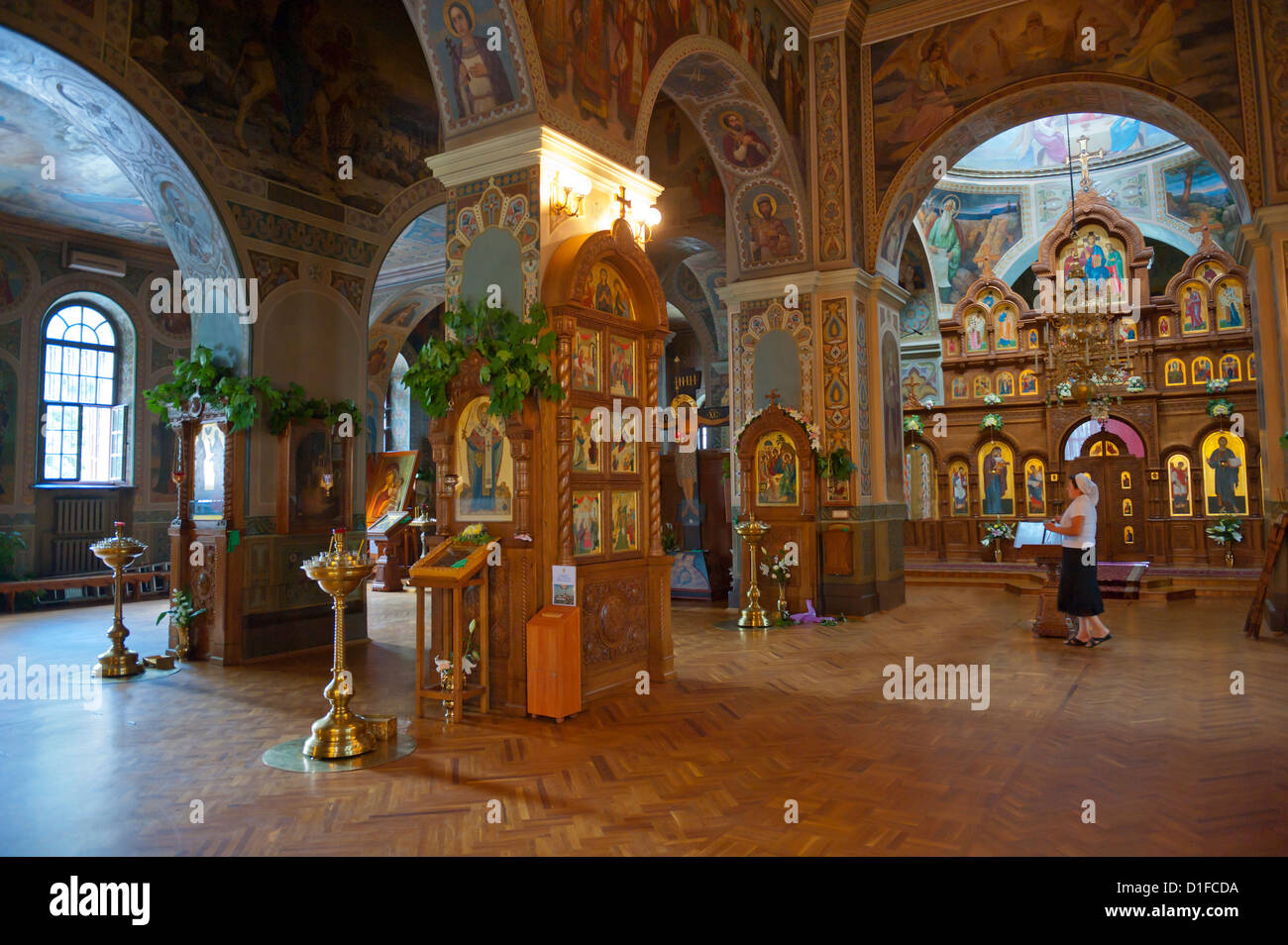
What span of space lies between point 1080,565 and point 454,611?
6.52 m

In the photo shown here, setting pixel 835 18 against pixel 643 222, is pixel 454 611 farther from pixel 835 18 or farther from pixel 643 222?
pixel 835 18

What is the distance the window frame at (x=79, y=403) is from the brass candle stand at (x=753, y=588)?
12279mm

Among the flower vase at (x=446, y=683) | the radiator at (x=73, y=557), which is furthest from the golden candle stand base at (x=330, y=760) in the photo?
the radiator at (x=73, y=557)

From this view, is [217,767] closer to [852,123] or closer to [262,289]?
[262,289]

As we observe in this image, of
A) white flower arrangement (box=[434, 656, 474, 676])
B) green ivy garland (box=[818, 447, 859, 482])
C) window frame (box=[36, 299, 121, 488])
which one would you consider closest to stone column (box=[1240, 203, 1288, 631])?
green ivy garland (box=[818, 447, 859, 482])

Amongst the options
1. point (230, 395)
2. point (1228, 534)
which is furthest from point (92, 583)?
point (1228, 534)

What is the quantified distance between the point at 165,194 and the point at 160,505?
9288mm

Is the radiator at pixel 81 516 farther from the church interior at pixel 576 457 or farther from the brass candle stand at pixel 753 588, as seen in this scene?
the brass candle stand at pixel 753 588

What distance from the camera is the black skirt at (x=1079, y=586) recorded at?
27.5 ft

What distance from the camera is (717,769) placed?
471 centimetres

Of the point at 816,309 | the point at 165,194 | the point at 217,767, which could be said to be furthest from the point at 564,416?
the point at 816,309

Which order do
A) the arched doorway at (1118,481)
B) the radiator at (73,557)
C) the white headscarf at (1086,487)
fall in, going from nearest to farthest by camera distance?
the white headscarf at (1086,487) < the radiator at (73,557) < the arched doorway at (1118,481)

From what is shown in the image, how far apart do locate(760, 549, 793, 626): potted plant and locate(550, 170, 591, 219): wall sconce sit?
19.1 ft

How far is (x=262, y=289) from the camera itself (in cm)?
876
